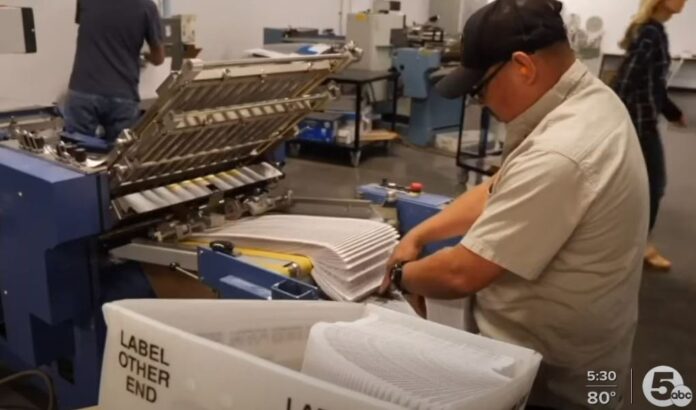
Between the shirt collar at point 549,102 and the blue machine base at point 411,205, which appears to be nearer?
the shirt collar at point 549,102

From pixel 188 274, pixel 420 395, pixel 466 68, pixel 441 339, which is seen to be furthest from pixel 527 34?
pixel 188 274

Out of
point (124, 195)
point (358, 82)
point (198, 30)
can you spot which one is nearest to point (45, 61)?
point (198, 30)

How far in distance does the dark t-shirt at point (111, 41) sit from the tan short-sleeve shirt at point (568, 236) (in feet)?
8.14

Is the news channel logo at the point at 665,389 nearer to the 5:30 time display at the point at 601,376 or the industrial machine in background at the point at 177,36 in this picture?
the 5:30 time display at the point at 601,376

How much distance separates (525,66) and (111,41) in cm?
259

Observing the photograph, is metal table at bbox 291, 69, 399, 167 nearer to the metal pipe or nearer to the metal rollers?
the metal rollers

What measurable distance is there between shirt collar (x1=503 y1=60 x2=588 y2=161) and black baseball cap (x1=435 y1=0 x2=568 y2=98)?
7cm

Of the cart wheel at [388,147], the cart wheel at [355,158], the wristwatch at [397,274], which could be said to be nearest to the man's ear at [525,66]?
the wristwatch at [397,274]

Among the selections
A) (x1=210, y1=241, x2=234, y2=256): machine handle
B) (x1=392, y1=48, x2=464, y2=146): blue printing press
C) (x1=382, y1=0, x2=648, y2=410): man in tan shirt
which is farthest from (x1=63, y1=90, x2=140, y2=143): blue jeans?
(x1=392, y1=48, x2=464, y2=146): blue printing press

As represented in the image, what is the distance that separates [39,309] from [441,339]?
46.5 inches

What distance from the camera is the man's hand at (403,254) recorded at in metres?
1.57

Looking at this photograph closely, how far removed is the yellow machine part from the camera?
5.06 ft

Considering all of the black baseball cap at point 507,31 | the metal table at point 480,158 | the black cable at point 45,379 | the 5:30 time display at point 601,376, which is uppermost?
the black baseball cap at point 507,31

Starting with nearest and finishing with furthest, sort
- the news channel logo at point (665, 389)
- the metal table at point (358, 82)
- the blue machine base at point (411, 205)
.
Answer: the blue machine base at point (411, 205), the news channel logo at point (665, 389), the metal table at point (358, 82)
